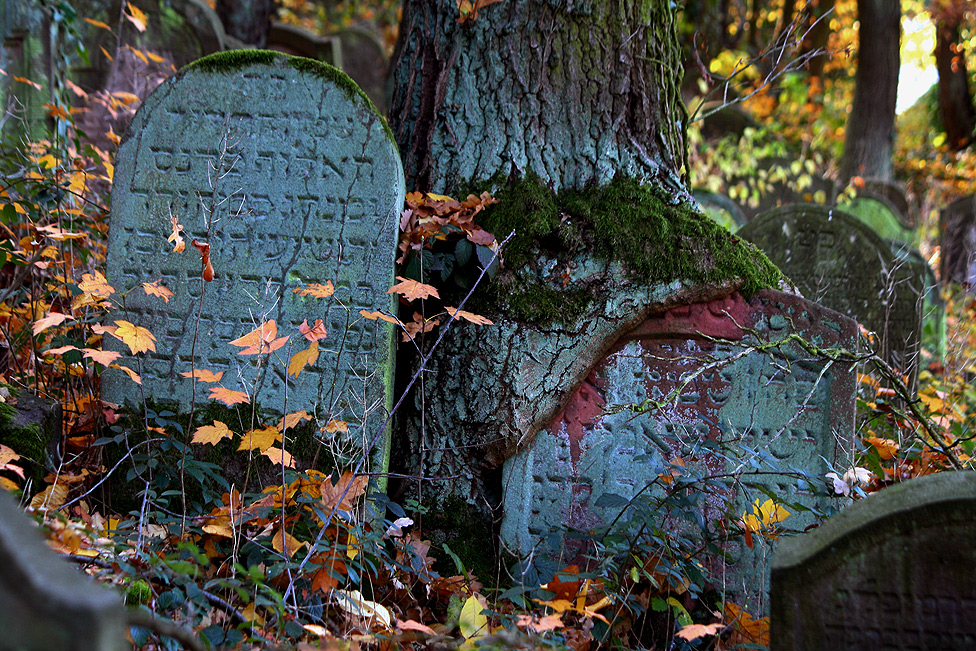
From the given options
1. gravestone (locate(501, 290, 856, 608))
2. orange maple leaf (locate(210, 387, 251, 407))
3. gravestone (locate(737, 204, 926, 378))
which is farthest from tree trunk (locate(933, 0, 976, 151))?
orange maple leaf (locate(210, 387, 251, 407))

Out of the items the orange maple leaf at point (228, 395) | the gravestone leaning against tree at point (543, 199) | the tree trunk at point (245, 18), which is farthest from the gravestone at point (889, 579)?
the tree trunk at point (245, 18)

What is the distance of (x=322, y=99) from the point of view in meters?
2.87

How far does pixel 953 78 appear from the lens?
1259 cm

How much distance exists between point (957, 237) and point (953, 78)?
574 centimetres

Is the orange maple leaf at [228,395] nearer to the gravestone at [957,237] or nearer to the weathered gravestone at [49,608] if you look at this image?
the weathered gravestone at [49,608]

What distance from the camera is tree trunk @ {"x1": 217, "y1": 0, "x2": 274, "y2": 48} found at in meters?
6.55

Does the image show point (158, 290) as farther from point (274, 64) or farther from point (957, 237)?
point (957, 237)

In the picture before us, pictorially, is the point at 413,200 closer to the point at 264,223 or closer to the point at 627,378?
the point at 264,223

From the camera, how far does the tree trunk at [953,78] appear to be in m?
12.1

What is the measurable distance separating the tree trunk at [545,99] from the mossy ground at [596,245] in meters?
0.15

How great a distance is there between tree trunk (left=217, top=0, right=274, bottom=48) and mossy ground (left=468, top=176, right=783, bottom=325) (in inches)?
185

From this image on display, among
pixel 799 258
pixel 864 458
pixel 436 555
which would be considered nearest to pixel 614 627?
pixel 436 555

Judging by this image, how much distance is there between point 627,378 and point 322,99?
168 cm

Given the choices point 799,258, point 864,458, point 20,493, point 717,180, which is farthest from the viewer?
point 717,180
